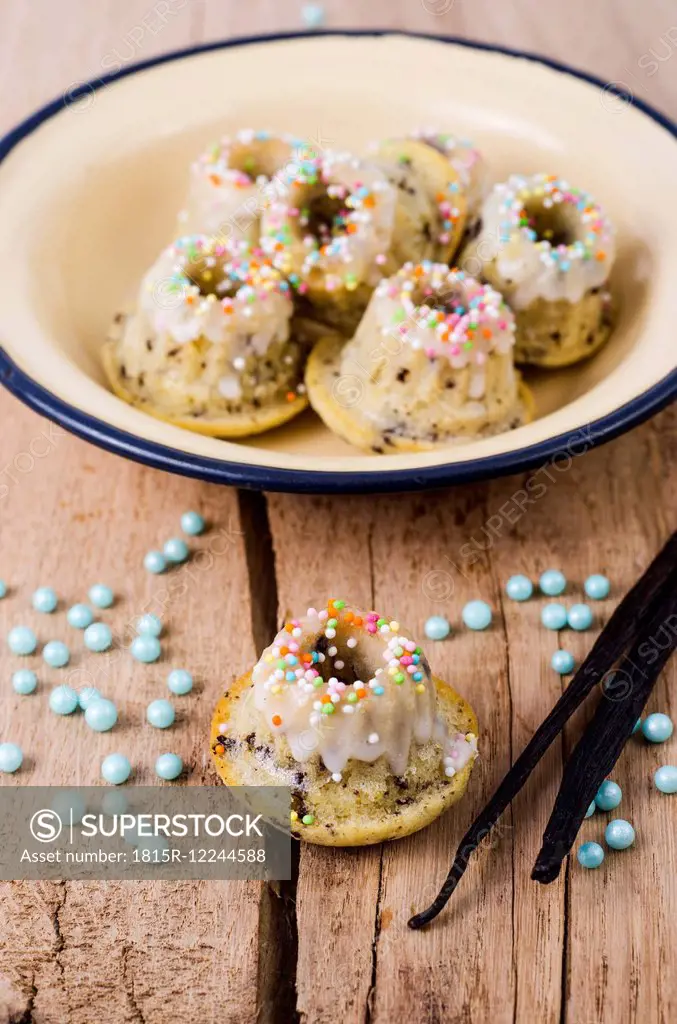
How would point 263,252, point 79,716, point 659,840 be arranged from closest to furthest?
1. point 659,840
2. point 79,716
3. point 263,252

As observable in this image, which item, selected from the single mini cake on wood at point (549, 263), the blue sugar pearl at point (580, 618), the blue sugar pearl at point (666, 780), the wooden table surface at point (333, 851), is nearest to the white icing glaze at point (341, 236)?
the single mini cake on wood at point (549, 263)

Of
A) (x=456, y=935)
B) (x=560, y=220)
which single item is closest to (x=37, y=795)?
(x=456, y=935)

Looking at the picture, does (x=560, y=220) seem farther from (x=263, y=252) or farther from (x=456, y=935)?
(x=456, y=935)

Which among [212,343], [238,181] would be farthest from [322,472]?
[238,181]

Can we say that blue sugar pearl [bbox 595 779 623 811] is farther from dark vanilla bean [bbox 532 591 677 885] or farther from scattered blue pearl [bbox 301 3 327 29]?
scattered blue pearl [bbox 301 3 327 29]

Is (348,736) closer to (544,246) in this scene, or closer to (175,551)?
(175,551)
